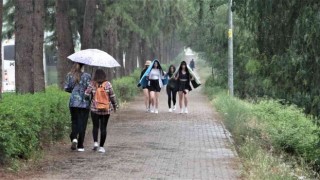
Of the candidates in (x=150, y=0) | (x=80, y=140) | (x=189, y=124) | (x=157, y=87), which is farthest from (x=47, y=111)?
(x=150, y=0)

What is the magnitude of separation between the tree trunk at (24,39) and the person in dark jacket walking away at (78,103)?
1.70 meters

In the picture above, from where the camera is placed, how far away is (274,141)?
46.9ft

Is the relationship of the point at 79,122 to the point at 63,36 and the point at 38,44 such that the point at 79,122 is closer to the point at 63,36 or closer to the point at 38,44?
the point at 38,44

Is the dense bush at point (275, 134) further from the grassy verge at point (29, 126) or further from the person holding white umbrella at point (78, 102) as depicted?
the grassy verge at point (29, 126)

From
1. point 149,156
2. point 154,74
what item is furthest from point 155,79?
point 149,156

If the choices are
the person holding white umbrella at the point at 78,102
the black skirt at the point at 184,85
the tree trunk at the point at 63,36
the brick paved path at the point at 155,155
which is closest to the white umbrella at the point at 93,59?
the person holding white umbrella at the point at 78,102

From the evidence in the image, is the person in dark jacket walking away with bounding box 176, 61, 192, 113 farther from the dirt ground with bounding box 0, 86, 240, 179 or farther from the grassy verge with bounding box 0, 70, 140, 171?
the grassy verge with bounding box 0, 70, 140, 171

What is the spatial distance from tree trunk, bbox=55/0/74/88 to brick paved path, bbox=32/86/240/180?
9.01 ft

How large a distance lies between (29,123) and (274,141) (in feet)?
21.4

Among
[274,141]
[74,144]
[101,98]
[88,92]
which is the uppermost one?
[88,92]

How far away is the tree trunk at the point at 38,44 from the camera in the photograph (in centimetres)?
1434

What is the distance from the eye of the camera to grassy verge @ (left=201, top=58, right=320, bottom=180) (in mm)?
10052

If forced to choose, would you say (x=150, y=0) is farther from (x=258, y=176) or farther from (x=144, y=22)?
(x=258, y=176)

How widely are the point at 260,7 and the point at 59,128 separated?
512 cm
